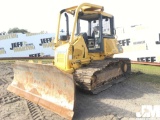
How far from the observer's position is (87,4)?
702cm

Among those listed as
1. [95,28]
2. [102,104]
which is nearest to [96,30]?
[95,28]

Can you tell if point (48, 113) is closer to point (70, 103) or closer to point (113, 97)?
point (70, 103)

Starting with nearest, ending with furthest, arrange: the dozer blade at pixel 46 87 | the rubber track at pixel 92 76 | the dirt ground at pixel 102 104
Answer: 1. the dirt ground at pixel 102 104
2. the dozer blade at pixel 46 87
3. the rubber track at pixel 92 76

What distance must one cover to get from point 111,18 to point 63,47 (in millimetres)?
2224

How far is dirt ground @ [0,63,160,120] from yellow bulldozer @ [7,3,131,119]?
22 cm

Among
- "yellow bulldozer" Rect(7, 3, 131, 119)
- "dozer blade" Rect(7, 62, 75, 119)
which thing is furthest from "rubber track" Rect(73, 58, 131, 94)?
"dozer blade" Rect(7, 62, 75, 119)

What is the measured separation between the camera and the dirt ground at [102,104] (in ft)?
16.8

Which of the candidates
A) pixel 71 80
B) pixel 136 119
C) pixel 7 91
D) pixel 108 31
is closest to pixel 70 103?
pixel 71 80

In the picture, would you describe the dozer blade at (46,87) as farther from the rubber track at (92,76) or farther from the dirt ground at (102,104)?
the rubber track at (92,76)

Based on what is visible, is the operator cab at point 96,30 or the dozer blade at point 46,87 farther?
the operator cab at point 96,30

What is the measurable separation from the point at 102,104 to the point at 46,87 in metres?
1.52

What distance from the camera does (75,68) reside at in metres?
6.66

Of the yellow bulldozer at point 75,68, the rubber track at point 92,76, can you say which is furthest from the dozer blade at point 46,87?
the rubber track at point 92,76

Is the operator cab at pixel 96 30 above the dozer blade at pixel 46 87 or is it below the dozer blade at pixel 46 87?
above
